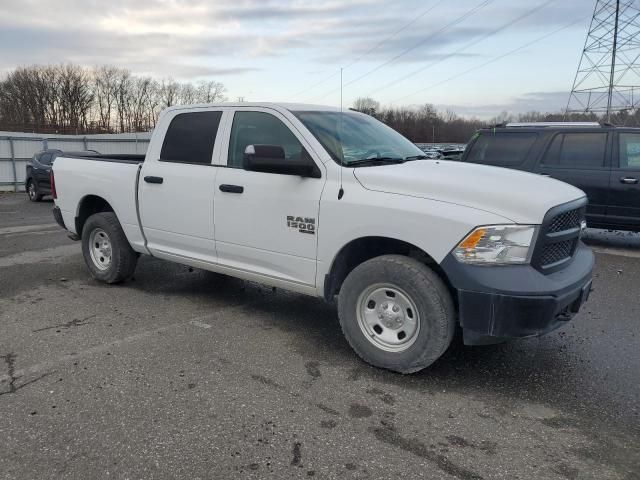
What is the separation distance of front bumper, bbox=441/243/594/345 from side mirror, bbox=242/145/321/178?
4.28ft

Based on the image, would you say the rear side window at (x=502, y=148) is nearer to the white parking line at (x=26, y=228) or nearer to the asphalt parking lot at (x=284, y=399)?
the asphalt parking lot at (x=284, y=399)

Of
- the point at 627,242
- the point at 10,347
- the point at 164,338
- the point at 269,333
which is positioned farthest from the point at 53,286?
the point at 627,242

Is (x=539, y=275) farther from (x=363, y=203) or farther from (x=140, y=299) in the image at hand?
(x=140, y=299)

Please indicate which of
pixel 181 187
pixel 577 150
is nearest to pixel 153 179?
pixel 181 187

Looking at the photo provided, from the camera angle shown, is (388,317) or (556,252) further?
(388,317)

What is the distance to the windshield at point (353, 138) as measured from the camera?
419cm

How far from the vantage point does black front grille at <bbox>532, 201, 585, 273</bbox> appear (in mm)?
3345

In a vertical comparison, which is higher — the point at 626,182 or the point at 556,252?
the point at 626,182

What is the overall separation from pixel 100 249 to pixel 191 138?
2.06 meters

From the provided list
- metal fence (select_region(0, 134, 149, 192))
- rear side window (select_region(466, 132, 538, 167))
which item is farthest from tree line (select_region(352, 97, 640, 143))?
metal fence (select_region(0, 134, 149, 192))

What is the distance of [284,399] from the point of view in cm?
338

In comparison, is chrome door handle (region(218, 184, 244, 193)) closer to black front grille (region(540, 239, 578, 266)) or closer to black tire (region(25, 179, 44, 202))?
black front grille (region(540, 239, 578, 266))

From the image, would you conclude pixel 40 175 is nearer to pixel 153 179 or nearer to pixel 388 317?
pixel 153 179

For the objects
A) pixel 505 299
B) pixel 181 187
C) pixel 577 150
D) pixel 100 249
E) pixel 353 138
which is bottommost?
pixel 100 249
